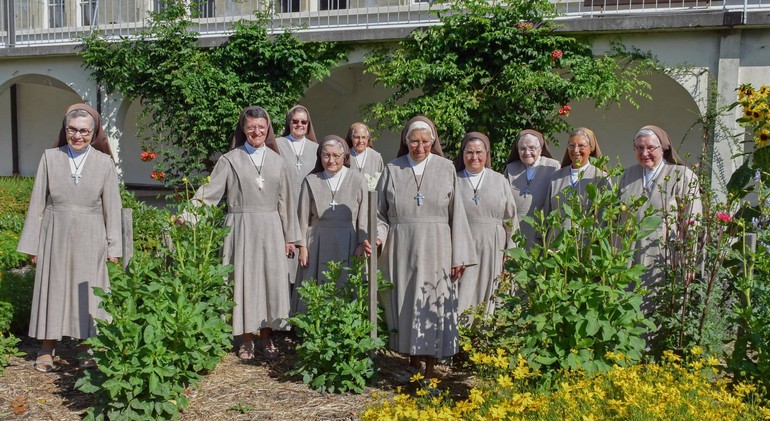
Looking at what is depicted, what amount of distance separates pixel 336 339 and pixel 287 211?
135cm

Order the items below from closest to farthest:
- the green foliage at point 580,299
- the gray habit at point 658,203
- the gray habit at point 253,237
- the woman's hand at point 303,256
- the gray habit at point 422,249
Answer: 1. the green foliage at point 580,299
2. the gray habit at point 658,203
3. the gray habit at point 422,249
4. the gray habit at point 253,237
5. the woman's hand at point 303,256

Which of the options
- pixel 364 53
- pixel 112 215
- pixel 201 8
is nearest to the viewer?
pixel 112 215

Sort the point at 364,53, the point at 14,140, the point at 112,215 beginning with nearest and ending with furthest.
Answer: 1. the point at 112,215
2. the point at 364,53
3. the point at 14,140

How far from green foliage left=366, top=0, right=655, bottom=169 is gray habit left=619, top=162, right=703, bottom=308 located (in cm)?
393

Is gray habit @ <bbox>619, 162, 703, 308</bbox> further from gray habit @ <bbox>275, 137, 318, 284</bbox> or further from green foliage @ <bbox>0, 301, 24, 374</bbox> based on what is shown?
green foliage @ <bbox>0, 301, 24, 374</bbox>

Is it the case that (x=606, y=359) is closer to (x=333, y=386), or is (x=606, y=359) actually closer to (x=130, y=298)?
(x=333, y=386)

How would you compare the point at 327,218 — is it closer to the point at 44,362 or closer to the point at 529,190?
the point at 529,190

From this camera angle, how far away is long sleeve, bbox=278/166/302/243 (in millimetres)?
6164

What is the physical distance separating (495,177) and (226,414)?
2.50 meters

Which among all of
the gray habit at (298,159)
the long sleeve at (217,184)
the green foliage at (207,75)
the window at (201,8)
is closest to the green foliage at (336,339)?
the long sleeve at (217,184)

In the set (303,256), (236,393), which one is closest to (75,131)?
(303,256)

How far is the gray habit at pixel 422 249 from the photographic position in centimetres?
545

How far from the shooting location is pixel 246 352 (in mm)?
6035

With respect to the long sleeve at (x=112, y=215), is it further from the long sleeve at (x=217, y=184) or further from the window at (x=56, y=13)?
the window at (x=56, y=13)
